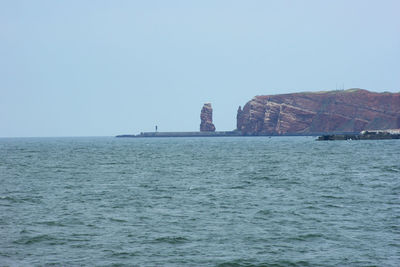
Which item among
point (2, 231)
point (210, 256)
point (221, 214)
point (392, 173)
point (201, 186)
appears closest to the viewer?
point (210, 256)

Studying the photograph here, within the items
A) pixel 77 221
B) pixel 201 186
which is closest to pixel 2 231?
pixel 77 221

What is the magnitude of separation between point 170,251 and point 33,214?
39.0 ft

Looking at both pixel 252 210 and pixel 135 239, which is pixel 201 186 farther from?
pixel 135 239

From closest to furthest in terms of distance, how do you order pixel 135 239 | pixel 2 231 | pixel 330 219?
pixel 135 239
pixel 2 231
pixel 330 219

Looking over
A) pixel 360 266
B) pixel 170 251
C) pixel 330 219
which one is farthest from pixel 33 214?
pixel 360 266

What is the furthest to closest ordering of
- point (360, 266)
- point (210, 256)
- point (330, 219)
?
1. point (330, 219)
2. point (210, 256)
3. point (360, 266)

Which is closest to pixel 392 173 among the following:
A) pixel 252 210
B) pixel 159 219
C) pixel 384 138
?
pixel 252 210

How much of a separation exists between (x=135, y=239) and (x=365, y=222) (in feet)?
37.6

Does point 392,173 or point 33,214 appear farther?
point 392,173

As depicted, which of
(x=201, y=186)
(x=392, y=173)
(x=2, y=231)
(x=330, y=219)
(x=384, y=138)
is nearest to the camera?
(x=2, y=231)

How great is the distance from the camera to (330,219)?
25891 millimetres

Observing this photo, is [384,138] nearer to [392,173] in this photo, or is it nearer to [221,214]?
[392,173]

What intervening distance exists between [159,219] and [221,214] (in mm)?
3529

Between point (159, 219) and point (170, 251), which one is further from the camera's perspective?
point (159, 219)
